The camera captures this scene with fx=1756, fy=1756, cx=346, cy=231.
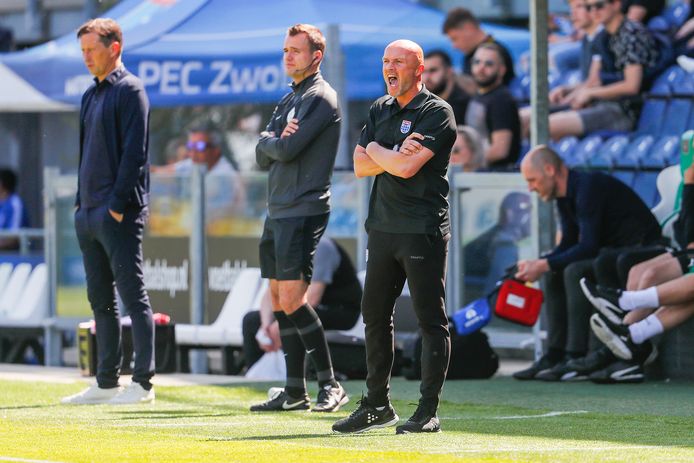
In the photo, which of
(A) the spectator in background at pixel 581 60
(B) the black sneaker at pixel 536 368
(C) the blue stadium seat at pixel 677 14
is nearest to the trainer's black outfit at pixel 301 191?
(B) the black sneaker at pixel 536 368

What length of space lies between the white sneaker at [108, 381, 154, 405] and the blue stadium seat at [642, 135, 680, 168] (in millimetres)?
5628

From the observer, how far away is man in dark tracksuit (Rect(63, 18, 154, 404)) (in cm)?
976

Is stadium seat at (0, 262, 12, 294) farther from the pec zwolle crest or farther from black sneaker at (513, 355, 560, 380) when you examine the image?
the pec zwolle crest

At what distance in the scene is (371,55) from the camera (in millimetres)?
16359

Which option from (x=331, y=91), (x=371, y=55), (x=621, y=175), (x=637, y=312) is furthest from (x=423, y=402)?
(x=371, y=55)

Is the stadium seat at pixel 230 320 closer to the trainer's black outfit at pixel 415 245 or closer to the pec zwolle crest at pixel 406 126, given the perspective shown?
the trainer's black outfit at pixel 415 245

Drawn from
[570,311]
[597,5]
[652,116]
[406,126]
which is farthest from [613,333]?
[597,5]

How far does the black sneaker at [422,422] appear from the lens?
7953 mm

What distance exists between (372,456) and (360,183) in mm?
6599

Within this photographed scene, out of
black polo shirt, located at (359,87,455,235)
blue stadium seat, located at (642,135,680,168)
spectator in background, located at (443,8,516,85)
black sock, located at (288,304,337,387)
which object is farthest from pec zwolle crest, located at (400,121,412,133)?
spectator in background, located at (443,8,516,85)

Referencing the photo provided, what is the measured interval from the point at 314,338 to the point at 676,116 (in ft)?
21.1

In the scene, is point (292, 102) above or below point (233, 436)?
above

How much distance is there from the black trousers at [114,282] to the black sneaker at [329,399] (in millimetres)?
1159

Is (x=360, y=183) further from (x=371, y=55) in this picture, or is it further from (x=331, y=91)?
(x=331, y=91)
